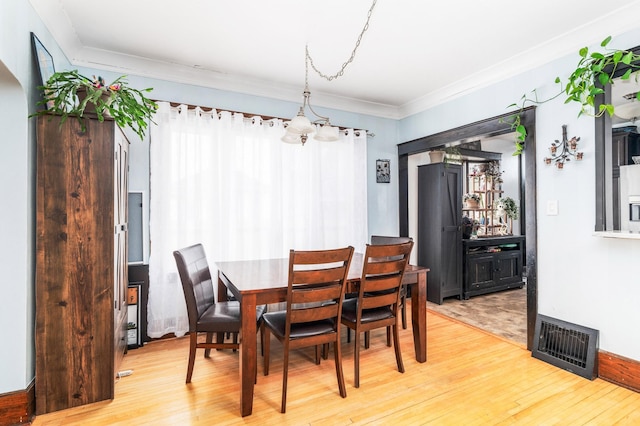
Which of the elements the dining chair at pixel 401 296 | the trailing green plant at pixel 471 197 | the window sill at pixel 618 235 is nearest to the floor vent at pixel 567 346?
the window sill at pixel 618 235

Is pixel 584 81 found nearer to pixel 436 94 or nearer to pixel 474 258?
pixel 436 94

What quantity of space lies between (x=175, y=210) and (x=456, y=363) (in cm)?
282

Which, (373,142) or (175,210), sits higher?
(373,142)

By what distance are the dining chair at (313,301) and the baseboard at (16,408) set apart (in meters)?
1.40

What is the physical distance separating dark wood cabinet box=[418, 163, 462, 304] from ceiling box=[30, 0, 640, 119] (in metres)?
1.15

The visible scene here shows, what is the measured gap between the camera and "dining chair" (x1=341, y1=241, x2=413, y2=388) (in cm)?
218

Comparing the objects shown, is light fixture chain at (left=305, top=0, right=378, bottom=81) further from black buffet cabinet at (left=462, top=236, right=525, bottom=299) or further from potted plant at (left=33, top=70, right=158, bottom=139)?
black buffet cabinet at (left=462, top=236, right=525, bottom=299)

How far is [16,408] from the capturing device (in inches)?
70.2

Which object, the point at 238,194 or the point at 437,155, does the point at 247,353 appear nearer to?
the point at 238,194

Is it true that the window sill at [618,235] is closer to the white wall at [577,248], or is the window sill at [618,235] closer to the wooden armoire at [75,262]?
the white wall at [577,248]

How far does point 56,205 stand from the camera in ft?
6.29

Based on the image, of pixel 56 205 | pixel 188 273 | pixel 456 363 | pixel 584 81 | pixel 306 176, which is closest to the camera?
pixel 56 205

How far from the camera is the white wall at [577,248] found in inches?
89.1

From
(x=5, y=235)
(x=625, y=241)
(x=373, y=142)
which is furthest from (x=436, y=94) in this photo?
(x=5, y=235)
